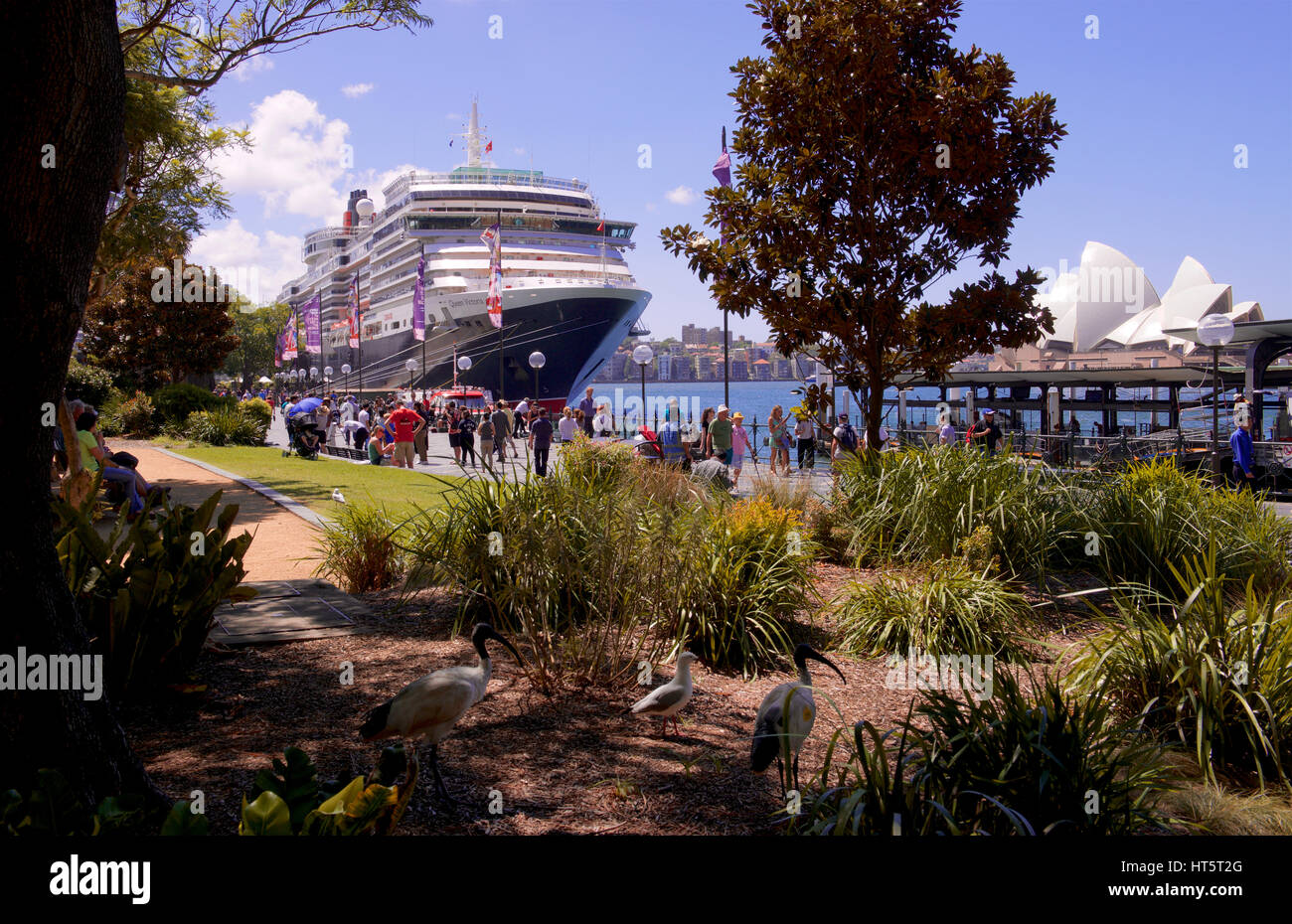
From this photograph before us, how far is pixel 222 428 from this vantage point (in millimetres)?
23938

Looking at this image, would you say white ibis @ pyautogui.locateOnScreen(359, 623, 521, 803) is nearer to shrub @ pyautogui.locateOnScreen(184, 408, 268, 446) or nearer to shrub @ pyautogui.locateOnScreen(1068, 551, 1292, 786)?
shrub @ pyautogui.locateOnScreen(1068, 551, 1292, 786)

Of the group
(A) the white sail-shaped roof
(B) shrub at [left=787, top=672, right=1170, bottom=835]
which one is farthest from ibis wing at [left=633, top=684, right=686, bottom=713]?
(A) the white sail-shaped roof

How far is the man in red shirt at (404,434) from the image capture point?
61.2 feet

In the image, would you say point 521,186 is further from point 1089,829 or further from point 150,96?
point 1089,829

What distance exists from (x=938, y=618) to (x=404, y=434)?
48.9 feet

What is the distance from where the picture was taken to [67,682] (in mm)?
2803

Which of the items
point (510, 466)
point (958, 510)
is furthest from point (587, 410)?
point (958, 510)

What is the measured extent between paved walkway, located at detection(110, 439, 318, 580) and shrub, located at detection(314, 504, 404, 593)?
0.94 ft

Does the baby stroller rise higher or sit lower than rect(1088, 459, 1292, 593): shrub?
higher

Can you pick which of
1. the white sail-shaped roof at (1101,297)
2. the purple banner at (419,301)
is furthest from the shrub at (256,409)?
the white sail-shaped roof at (1101,297)

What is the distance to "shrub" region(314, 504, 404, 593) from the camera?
731 centimetres

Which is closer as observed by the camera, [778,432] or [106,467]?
[106,467]

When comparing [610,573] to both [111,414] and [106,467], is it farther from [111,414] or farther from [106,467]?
[111,414]

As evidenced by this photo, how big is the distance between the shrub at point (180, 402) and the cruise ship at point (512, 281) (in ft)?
70.4
